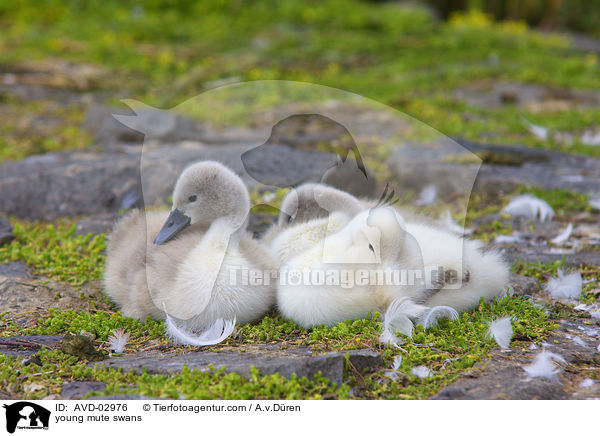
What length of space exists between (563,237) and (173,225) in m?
3.38

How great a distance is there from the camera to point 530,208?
5.83m

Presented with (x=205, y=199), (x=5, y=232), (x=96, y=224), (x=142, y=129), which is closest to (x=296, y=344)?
(x=205, y=199)

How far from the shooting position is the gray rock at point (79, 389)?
3.19 meters

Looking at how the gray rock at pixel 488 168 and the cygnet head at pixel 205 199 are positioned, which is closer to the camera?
the cygnet head at pixel 205 199

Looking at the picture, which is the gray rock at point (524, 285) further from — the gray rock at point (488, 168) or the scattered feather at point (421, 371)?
the gray rock at point (488, 168)

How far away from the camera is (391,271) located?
389 centimetres

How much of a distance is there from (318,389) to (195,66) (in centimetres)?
953

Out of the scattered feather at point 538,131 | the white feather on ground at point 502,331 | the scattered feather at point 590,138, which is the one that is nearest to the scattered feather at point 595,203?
the scattered feather at point 590,138

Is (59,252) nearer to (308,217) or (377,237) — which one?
(308,217)

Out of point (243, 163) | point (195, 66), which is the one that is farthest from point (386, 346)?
point (195, 66)

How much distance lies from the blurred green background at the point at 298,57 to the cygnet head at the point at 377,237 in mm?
4659

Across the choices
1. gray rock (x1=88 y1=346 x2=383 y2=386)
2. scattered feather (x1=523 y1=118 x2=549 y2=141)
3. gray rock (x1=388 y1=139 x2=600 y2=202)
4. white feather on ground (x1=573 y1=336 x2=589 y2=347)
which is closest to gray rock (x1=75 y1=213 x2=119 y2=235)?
gray rock (x1=88 y1=346 x2=383 y2=386)

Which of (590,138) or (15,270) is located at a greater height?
(590,138)

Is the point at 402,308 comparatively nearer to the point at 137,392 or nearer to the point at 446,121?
the point at 137,392
